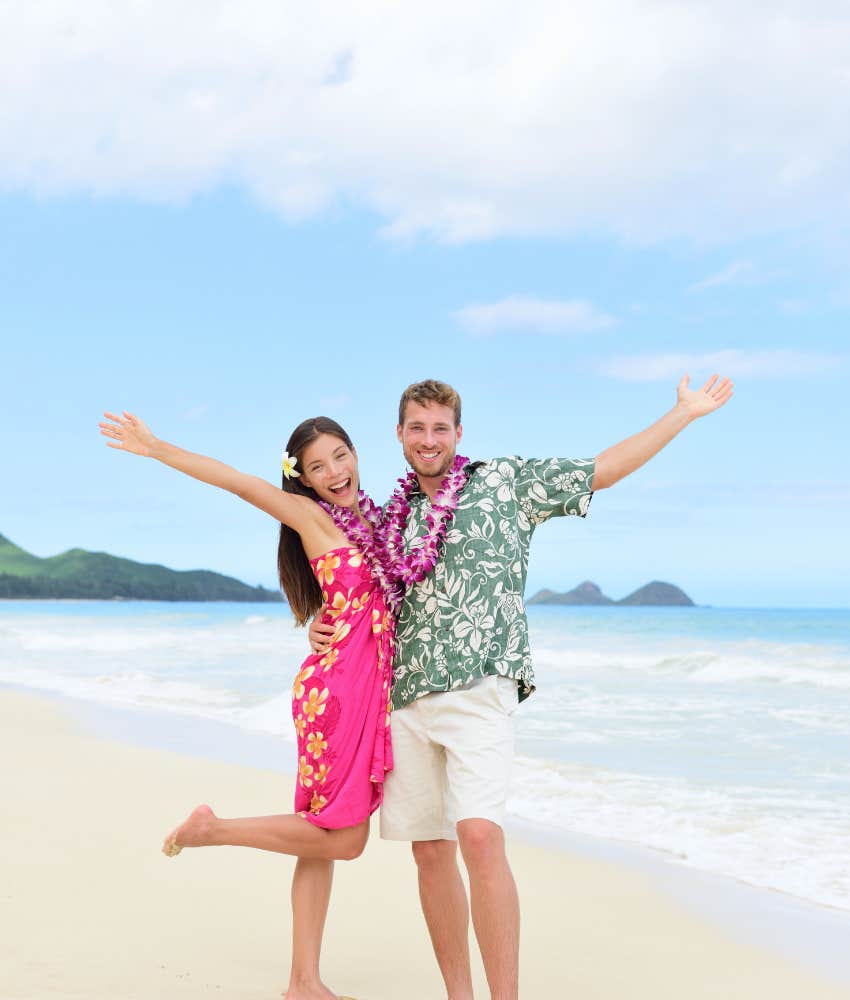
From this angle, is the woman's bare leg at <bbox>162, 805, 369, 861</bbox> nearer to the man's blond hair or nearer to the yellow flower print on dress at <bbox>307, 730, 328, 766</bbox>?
the yellow flower print on dress at <bbox>307, 730, 328, 766</bbox>

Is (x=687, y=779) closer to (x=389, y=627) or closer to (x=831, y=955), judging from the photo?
(x=831, y=955)

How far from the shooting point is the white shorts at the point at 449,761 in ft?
10.5

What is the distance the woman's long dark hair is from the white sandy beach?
1295mm

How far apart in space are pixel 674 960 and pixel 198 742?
5901mm

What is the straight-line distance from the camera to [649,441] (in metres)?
3.47

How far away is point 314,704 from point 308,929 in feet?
2.38

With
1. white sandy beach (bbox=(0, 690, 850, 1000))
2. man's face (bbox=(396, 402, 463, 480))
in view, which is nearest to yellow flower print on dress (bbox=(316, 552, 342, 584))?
man's face (bbox=(396, 402, 463, 480))

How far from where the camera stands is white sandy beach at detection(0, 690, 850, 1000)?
146 inches

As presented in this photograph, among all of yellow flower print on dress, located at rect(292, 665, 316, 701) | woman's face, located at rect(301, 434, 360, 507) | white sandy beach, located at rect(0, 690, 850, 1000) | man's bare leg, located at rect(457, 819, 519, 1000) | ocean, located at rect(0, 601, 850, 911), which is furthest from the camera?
ocean, located at rect(0, 601, 850, 911)

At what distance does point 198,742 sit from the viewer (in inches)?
364

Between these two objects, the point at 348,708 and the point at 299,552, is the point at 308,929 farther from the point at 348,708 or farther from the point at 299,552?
the point at 299,552

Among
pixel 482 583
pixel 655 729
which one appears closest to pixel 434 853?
pixel 482 583

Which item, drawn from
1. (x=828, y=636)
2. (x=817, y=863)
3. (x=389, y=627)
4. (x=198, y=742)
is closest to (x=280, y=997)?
(x=389, y=627)

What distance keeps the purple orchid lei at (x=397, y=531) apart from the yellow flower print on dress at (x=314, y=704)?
352 mm
